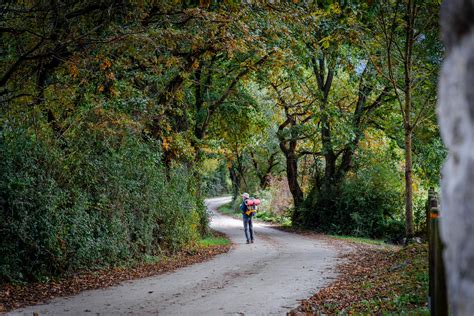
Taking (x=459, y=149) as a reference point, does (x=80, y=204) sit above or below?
below

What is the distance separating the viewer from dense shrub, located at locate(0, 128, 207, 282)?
1065 centimetres

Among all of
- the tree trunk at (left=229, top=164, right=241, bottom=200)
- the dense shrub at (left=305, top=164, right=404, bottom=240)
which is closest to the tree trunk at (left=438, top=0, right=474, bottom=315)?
the dense shrub at (left=305, top=164, right=404, bottom=240)

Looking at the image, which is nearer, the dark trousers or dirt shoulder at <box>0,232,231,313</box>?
dirt shoulder at <box>0,232,231,313</box>

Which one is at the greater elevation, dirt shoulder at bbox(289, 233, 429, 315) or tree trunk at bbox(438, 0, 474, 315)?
tree trunk at bbox(438, 0, 474, 315)

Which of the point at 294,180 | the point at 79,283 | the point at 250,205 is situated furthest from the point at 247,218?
the point at 294,180

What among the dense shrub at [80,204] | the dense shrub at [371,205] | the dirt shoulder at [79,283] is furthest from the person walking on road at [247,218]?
the dense shrub at [371,205]

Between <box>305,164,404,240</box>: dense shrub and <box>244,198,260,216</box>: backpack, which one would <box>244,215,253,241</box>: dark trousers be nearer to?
<box>244,198,260,216</box>: backpack

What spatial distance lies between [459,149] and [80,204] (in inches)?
485

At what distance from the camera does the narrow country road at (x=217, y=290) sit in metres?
8.30

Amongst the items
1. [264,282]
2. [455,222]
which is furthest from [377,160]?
[455,222]

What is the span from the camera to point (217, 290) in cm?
1000

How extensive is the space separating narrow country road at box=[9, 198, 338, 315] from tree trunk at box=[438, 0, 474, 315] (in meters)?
7.48

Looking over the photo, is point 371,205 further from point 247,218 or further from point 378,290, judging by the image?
point 378,290

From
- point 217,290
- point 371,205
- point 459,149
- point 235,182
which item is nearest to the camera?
point 459,149
